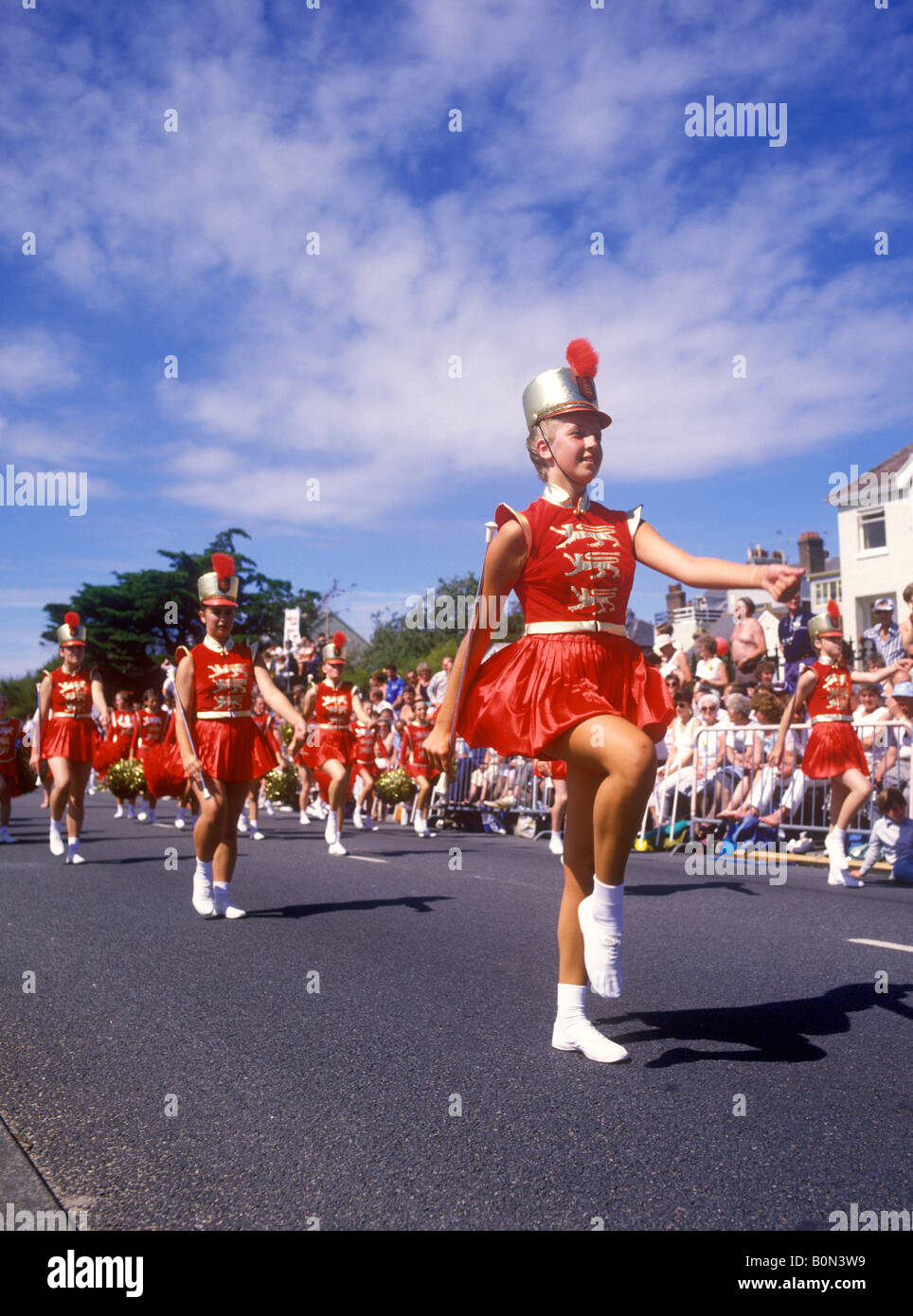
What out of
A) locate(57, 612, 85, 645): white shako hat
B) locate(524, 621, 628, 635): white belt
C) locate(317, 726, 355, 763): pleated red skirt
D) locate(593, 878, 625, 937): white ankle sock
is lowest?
locate(593, 878, 625, 937): white ankle sock

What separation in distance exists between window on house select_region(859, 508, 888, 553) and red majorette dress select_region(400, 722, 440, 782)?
1061 inches

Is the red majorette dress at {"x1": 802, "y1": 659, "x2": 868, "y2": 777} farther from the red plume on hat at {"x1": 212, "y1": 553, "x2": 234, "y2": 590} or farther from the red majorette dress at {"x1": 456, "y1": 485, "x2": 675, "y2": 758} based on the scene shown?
the red majorette dress at {"x1": 456, "y1": 485, "x2": 675, "y2": 758}

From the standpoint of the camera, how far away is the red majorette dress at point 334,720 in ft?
43.2

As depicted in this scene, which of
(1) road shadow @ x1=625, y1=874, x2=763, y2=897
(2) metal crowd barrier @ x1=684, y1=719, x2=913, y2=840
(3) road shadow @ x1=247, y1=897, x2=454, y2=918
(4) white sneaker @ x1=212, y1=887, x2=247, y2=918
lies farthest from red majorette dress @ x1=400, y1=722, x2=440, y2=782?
(4) white sneaker @ x1=212, y1=887, x2=247, y2=918

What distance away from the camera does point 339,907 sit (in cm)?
812

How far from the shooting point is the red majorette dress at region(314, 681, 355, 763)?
13.2 m

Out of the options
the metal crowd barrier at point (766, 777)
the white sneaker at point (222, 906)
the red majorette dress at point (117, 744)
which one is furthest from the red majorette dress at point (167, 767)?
the red majorette dress at point (117, 744)

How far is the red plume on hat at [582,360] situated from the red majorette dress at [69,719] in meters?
8.74

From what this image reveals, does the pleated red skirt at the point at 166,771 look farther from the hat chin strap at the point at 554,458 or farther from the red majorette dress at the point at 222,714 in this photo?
the hat chin strap at the point at 554,458

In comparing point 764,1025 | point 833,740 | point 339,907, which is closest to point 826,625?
point 833,740

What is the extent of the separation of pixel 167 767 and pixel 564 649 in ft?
14.6

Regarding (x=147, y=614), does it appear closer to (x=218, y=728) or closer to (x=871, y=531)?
(x=871, y=531)
